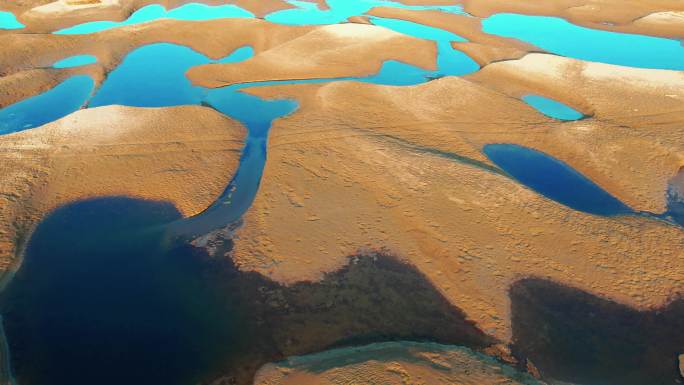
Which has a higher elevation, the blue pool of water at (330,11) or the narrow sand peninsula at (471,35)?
the blue pool of water at (330,11)

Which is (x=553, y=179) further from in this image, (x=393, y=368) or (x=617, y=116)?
(x=393, y=368)

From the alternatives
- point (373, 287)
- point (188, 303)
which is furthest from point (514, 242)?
point (188, 303)

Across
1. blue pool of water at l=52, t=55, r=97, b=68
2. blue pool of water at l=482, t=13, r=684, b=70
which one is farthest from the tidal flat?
blue pool of water at l=482, t=13, r=684, b=70

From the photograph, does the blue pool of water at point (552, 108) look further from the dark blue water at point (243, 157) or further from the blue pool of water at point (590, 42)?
the dark blue water at point (243, 157)

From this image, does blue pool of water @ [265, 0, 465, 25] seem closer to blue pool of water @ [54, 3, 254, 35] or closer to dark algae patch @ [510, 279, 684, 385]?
blue pool of water @ [54, 3, 254, 35]

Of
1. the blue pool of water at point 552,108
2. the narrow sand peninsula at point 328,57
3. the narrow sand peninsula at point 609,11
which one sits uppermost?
the narrow sand peninsula at point 609,11

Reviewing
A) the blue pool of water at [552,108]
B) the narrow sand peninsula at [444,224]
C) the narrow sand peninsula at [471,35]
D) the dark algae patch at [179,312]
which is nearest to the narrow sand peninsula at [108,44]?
the narrow sand peninsula at [471,35]

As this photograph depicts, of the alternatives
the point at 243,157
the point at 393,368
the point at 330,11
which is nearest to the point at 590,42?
the point at 330,11

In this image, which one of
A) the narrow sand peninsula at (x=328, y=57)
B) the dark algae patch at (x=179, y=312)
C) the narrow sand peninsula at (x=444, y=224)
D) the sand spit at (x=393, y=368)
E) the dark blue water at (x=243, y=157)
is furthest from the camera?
the narrow sand peninsula at (x=328, y=57)
